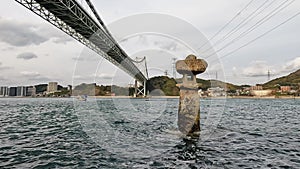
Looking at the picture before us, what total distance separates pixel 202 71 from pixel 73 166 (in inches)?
330

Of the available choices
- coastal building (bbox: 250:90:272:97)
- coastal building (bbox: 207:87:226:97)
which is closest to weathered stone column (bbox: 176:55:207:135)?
coastal building (bbox: 207:87:226:97)

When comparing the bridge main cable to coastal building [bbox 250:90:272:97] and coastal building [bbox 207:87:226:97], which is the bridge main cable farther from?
coastal building [bbox 250:90:272:97]

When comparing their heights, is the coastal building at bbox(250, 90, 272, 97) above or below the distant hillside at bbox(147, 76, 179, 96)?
below

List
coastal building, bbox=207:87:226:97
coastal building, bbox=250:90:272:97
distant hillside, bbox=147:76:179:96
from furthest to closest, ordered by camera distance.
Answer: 1. coastal building, bbox=250:90:272:97
2. coastal building, bbox=207:87:226:97
3. distant hillside, bbox=147:76:179:96

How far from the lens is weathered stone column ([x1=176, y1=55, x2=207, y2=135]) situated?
511 inches

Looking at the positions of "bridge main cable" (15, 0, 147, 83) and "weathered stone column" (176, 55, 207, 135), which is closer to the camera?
"weathered stone column" (176, 55, 207, 135)

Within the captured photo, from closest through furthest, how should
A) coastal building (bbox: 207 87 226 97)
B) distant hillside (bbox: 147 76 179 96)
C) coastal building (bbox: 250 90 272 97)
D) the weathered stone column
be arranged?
the weathered stone column < distant hillside (bbox: 147 76 179 96) < coastal building (bbox: 207 87 226 97) < coastal building (bbox: 250 90 272 97)

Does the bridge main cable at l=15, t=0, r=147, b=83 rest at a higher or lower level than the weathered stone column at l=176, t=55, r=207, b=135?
higher

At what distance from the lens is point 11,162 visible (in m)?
7.88

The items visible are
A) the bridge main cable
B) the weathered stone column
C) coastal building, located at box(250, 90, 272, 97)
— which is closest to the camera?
the weathered stone column

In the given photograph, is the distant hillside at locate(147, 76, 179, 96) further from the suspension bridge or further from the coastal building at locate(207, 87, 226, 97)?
the suspension bridge

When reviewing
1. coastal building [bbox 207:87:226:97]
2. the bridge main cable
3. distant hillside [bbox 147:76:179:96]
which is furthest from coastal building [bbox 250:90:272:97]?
A: the bridge main cable

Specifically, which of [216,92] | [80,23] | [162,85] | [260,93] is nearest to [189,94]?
[80,23]

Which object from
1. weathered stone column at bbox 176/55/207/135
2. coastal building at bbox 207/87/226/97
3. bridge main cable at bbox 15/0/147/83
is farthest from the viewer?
coastal building at bbox 207/87/226/97
